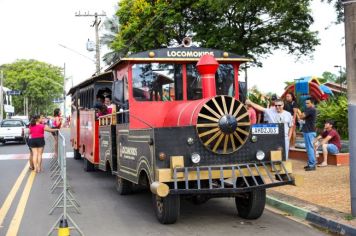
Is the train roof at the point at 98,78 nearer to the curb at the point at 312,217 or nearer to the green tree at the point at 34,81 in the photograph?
the curb at the point at 312,217

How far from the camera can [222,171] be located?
733cm

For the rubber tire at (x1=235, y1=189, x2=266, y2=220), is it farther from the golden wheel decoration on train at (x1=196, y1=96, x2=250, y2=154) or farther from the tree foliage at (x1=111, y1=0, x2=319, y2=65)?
the tree foliage at (x1=111, y1=0, x2=319, y2=65)

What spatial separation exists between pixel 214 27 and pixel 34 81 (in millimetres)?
64745

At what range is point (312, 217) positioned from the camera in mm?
7738

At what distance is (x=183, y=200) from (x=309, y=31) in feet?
53.7

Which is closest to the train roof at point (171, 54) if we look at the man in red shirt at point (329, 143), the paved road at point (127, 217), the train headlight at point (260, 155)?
the train headlight at point (260, 155)

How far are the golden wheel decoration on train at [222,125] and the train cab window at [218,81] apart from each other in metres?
1.37

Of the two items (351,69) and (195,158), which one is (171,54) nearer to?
(195,158)

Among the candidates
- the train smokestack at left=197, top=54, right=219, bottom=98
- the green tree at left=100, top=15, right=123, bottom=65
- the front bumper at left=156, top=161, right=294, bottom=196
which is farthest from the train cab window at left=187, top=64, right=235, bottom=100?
the green tree at left=100, top=15, right=123, bottom=65

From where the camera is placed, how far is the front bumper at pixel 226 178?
278 inches

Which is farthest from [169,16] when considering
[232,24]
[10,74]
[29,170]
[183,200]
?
[10,74]

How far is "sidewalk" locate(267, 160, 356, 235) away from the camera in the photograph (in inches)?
286

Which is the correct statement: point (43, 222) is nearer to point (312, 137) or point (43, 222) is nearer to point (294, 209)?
point (294, 209)

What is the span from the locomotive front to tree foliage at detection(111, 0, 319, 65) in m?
10.1
